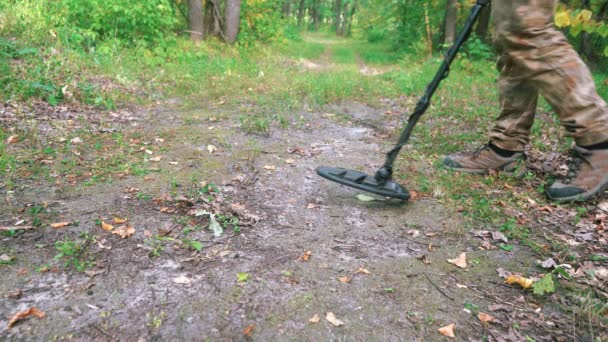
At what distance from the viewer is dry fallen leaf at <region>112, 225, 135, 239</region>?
218 centimetres

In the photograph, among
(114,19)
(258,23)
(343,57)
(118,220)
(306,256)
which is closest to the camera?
(306,256)

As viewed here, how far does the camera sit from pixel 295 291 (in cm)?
185

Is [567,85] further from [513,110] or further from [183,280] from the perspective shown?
[183,280]

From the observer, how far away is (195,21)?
29.5ft

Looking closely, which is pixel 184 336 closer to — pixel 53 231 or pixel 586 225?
pixel 53 231

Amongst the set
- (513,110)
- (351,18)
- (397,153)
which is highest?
(351,18)

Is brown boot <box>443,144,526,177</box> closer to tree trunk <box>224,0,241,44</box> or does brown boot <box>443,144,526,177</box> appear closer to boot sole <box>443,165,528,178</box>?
boot sole <box>443,165,528,178</box>

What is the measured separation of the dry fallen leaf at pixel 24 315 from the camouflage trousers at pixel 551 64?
126 inches

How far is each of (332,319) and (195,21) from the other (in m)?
8.71

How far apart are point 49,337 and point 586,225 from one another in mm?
2985

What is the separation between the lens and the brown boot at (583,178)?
8.87ft

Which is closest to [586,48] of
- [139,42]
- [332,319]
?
[139,42]

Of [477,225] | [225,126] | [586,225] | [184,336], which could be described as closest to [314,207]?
[477,225]

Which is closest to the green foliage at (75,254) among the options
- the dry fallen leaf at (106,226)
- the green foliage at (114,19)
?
the dry fallen leaf at (106,226)
